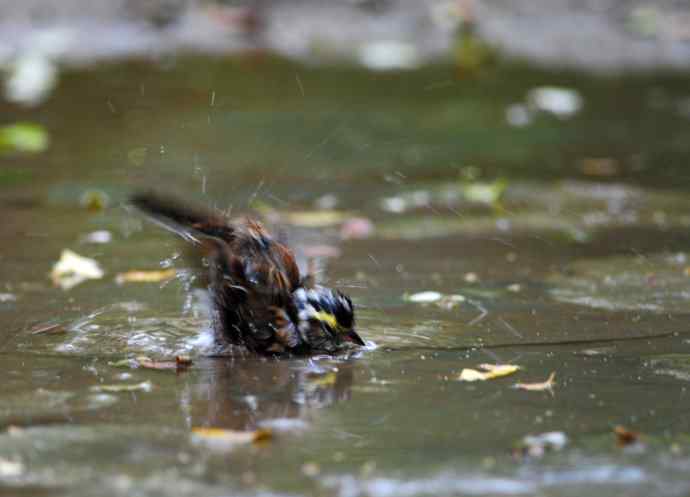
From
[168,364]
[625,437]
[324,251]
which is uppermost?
[625,437]

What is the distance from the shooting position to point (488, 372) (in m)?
4.02

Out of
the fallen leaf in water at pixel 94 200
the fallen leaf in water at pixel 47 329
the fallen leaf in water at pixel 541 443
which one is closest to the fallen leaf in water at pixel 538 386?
the fallen leaf in water at pixel 541 443

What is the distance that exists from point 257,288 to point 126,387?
0.51 m

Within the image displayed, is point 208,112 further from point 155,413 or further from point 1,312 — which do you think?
point 155,413

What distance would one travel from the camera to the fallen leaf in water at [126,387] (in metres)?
3.82

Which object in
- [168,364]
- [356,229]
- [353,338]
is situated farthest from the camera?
[356,229]

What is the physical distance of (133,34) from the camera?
34.3 feet

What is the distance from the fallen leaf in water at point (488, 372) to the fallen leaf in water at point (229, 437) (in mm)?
832

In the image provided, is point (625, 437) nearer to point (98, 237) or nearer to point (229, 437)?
point (229, 437)

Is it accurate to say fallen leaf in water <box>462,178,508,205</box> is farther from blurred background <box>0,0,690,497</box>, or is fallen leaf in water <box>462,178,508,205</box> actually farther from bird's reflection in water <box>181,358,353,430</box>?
bird's reflection in water <box>181,358,353,430</box>

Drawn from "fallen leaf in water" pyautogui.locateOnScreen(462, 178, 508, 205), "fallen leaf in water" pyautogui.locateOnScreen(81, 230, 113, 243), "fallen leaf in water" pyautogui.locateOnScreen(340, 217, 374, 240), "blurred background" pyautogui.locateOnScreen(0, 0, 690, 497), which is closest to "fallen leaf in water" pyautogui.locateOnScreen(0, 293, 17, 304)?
"blurred background" pyautogui.locateOnScreen(0, 0, 690, 497)

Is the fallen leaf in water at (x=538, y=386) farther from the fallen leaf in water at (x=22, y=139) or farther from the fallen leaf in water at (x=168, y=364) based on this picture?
the fallen leaf in water at (x=22, y=139)

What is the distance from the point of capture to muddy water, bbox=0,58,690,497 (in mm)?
3145

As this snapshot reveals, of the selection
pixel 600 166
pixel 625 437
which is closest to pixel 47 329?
pixel 625 437
